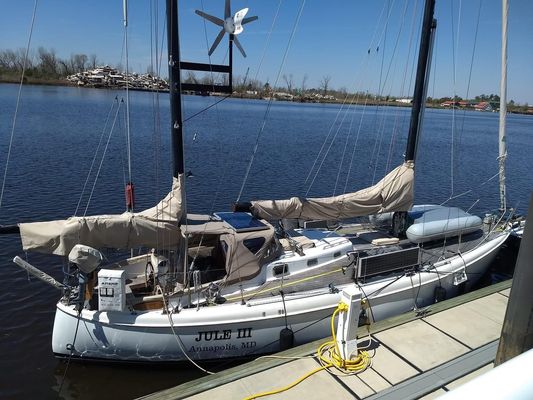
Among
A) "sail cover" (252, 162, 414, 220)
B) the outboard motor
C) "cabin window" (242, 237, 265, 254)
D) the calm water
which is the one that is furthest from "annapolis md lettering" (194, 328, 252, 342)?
"sail cover" (252, 162, 414, 220)

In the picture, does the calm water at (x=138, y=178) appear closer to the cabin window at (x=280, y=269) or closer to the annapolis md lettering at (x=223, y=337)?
→ the annapolis md lettering at (x=223, y=337)

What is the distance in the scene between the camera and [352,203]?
12.9 meters

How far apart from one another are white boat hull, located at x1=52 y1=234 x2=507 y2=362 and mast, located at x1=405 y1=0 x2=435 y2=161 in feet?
19.1

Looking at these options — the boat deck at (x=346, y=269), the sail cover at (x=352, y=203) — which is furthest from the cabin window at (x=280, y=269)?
the sail cover at (x=352, y=203)

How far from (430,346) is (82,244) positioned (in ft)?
25.9

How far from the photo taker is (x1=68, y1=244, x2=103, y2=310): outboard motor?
9.21m

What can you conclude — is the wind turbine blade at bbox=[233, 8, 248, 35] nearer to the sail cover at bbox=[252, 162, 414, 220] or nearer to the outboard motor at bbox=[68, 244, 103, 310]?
the sail cover at bbox=[252, 162, 414, 220]

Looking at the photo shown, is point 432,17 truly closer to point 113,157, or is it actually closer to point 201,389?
point 201,389

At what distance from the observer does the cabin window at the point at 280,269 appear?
11133 millimetres

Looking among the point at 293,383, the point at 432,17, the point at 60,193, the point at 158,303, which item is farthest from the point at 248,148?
the point at 293,383

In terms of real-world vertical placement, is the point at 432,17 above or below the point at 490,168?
above

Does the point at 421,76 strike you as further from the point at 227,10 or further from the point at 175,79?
the point at 175,79

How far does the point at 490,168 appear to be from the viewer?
36375 mm

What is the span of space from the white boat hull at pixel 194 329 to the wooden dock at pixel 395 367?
207 cm
